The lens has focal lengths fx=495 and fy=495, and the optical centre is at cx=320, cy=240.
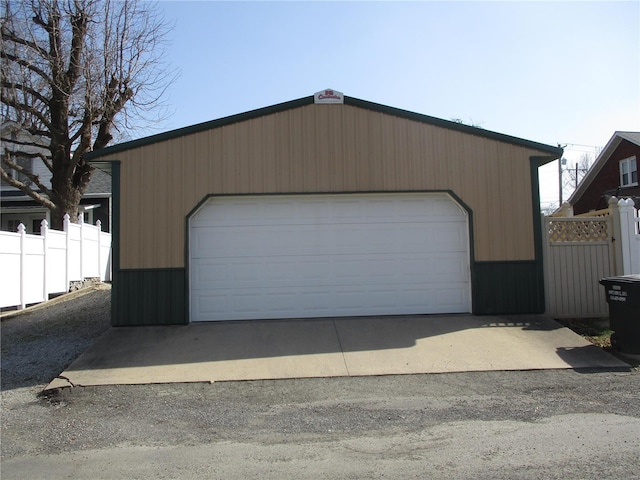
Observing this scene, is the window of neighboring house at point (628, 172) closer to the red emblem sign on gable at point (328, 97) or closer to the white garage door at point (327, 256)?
the white garage door at point (327, 256)

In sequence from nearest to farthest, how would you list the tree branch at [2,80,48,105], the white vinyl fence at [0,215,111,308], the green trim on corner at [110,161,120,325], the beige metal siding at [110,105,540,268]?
the green trim on corner at [110,161,120,325]
the beige metal siding at [110,105,540,268]
the white vinyl fence at [0,215,111,308]
the tree branch at [2,80,48,105]

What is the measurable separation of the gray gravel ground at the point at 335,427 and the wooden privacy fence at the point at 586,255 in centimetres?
318

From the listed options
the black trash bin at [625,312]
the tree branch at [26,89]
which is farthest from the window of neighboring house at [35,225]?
the black trash bin at [625,312]

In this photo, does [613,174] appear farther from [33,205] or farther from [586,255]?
[33,205]

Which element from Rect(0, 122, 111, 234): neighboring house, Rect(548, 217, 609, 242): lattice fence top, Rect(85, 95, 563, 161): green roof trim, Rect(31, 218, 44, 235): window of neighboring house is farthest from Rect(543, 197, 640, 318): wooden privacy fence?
Rect(31, 218, 44, 235): window of neighboring house

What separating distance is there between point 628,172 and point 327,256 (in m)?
21.2

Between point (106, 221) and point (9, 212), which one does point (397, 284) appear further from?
point (9, 212)

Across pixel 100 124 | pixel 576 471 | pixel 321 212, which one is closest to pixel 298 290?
pixel 321 212

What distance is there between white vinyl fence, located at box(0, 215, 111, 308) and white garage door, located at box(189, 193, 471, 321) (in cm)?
556

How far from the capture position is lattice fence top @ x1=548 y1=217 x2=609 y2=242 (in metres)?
9.95

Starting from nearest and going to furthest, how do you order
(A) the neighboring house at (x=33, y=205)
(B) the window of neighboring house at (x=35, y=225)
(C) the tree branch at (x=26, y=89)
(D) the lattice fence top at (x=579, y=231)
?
(D) the lattice fence top at (x=579, y=231) < (C) the tree branch at (x=26, y=89) < (A) the neighboring house at (x=33, y=205) < (B) the window of neighboring house at (x=35, y=225)

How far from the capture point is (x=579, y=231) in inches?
393

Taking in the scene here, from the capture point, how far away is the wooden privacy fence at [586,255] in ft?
32.1

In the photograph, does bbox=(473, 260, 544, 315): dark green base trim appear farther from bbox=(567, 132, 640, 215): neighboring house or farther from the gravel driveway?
bbox=(567, 132, 640, 215): neighboring house
